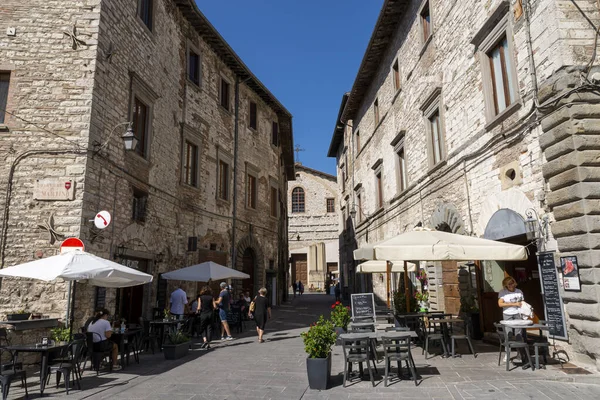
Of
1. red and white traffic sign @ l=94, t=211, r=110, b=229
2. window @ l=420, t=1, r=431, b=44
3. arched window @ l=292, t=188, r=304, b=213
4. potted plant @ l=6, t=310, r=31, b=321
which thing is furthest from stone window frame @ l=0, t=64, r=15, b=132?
arched window @ l=292, t=188, r=304, b=213

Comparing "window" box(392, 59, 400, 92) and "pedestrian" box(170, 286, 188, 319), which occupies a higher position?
"window" box(392, 59, 400, 92)

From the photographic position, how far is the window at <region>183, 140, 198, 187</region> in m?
14.0

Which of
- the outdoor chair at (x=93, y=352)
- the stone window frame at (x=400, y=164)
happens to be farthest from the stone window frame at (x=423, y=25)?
the outdoor chair at (x=93, y=352)

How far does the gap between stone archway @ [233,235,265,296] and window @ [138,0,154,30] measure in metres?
8.74

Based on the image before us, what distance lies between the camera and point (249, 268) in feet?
61.2

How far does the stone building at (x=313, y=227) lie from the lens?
1422 inches

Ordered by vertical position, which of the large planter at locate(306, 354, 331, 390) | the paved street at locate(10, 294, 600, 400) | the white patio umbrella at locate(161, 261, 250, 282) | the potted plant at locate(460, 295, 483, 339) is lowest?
the paved street at locate(10, 294, 600, 400)

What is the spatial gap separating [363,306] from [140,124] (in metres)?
7.51

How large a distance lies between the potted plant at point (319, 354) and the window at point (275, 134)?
16.5m

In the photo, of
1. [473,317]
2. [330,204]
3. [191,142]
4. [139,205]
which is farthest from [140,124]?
[330,204]

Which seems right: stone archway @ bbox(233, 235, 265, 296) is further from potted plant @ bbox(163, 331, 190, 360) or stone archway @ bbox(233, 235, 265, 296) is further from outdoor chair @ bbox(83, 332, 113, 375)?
outdoor chair @ bbox(83, 332, 113, 375)

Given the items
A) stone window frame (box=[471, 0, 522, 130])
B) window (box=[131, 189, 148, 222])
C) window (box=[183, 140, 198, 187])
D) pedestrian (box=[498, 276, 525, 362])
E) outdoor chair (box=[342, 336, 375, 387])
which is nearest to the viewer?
outdoor chair (box=[342, 336, 375, 387])

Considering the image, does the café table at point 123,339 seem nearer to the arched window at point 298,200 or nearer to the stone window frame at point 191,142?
the stone window frame at point 191,142

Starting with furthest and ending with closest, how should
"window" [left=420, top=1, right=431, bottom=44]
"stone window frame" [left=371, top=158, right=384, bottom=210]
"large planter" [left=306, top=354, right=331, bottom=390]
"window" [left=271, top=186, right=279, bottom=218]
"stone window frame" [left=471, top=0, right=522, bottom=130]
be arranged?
"window" [left=271, top=186, right=279, bottom=218]
"stone window frame" [left=371, top=158, right=384, bottom=210]
"window" [left=420, top=1, right=431, bottom=44]
"stone window frame" [left=471, top=0, right=522, bottom=130]
"large planter" [left=306, top=354, right=331, bottom=390]
